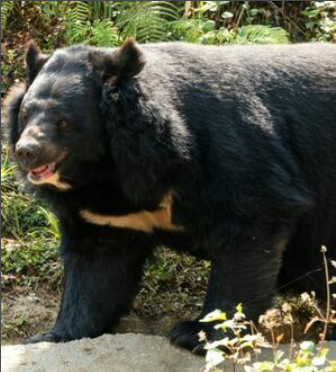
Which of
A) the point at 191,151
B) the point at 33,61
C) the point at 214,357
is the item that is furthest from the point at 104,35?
the point at 214,357

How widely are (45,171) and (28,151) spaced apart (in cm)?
21

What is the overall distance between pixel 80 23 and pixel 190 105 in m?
3.09

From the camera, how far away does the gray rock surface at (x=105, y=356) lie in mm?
4773

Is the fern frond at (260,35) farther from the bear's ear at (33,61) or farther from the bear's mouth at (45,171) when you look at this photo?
the bear's mouth at (45,171)

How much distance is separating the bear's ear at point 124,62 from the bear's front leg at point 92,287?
1.09 m

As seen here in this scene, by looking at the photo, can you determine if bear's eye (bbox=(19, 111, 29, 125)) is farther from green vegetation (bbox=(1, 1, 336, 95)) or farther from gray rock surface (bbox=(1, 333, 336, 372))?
green vegetation (bbox=(1, 1, 336, 95))

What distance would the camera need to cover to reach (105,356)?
4891 mm


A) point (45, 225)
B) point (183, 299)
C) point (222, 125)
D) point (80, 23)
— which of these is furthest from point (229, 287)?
point (80, 23)

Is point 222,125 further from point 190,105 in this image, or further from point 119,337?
point 119,337

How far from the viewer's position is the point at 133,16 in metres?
7.94

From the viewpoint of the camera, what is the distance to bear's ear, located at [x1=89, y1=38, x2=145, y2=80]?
192 inches

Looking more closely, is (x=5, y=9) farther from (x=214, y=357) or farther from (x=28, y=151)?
(x=214, y=357)

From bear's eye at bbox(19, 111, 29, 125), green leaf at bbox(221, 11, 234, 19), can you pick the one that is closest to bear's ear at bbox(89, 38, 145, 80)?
bear's eye at bbox(19, 111, 29, 125)

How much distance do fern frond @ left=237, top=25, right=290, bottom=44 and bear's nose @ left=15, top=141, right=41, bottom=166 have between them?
3.23 meters
